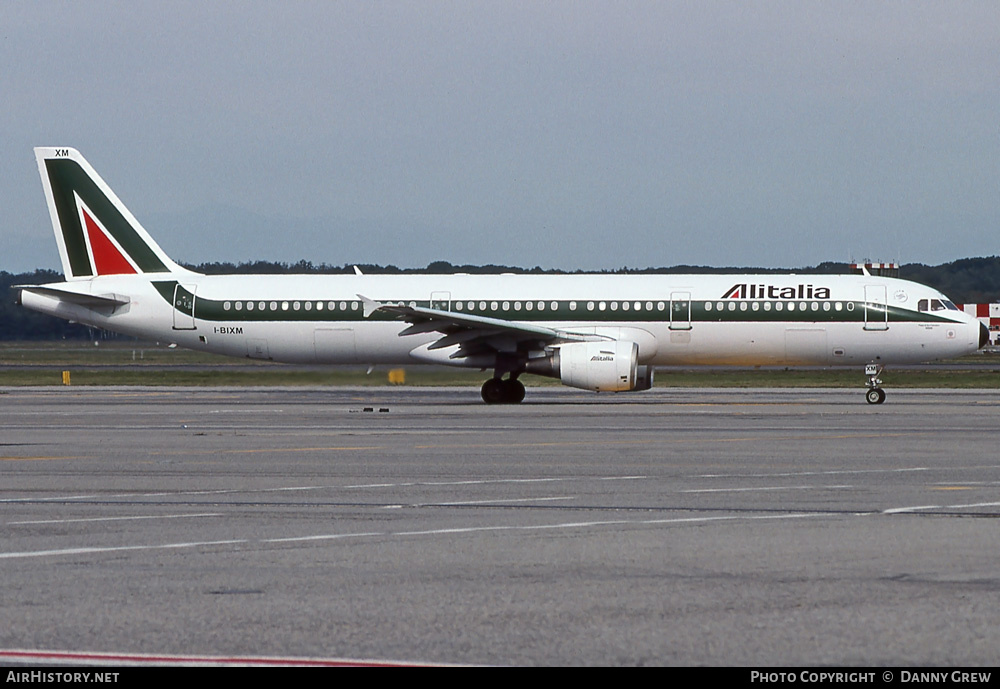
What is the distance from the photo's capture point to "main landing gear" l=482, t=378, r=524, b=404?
3522 centimetres

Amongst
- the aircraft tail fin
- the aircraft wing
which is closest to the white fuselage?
the aircraft tail fin

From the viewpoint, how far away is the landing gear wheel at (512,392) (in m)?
35.3

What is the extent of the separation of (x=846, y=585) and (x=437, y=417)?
20048 mm

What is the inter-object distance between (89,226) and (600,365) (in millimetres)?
16500

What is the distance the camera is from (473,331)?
34969mm

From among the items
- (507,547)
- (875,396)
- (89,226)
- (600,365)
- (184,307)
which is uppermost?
(89,226)

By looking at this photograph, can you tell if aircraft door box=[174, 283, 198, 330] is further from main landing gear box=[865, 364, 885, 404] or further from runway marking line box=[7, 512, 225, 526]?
runway marking line box=[7, 512, 225, 526]

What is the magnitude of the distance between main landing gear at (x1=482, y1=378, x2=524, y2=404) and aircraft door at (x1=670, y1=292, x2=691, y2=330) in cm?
451

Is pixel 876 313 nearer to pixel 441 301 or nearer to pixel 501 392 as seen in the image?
pixel 501 392

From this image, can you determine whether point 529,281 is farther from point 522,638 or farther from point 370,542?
point 522,638

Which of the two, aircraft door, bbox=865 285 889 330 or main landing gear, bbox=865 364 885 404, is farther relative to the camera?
aircraft door, bbox=865 285 889 330

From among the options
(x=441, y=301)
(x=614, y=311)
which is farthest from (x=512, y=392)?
(x=441, y=301)

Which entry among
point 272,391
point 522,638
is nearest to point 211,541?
point 522,638
